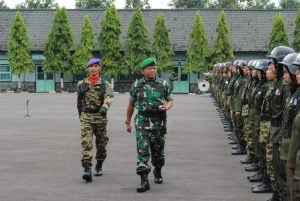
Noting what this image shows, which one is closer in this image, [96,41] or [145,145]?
[145,145]

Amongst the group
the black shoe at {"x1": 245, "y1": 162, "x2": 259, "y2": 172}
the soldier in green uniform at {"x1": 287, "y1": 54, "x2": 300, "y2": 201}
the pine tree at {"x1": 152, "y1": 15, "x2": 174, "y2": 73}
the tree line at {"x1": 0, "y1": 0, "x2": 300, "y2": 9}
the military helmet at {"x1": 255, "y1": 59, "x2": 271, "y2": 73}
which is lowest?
the black shoe at {"x1": 245, "y1": 162, "x2": 259, "y2": 172}

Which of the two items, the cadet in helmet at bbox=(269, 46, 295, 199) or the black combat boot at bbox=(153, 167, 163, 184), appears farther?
the black combat boot at bbox=(153, 167, 163, 184)

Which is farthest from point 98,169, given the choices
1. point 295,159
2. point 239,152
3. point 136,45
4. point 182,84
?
point 182,84

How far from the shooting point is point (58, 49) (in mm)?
53781

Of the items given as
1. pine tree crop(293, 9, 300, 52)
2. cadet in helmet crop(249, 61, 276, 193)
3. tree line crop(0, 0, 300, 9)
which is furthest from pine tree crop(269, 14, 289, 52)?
cadet in helmet crop(249, 61, 276, 193)

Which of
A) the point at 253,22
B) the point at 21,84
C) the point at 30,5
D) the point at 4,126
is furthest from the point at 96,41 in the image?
the point at 4,126

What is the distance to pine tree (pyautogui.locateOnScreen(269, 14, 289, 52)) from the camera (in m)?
52.0

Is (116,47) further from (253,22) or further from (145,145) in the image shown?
(145,145)

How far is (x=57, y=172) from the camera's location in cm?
1146

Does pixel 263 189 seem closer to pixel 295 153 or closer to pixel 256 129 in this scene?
pixel 256 129

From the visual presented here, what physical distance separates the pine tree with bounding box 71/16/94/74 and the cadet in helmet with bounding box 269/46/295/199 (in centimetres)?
4528

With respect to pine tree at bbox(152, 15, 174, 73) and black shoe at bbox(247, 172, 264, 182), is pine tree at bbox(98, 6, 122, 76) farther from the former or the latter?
black shoe at bbox(247, 172, 264, 182)

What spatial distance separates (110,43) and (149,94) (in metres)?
43.7

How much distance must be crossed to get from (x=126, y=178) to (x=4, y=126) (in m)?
10.4
